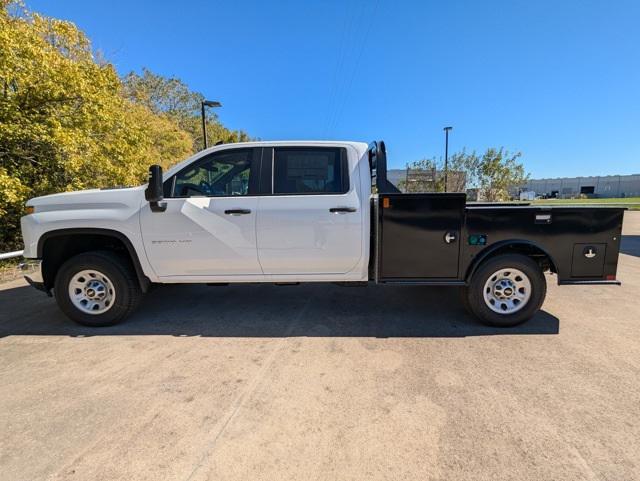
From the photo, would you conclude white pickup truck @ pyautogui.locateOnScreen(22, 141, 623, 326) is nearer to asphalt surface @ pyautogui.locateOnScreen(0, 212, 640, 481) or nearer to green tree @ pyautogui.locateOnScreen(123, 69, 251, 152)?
asphalt surface @ pyautogui.locateOnScreen(0, 212, 640, 481)

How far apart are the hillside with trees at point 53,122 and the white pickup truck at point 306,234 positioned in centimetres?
436

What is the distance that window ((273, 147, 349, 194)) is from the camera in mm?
3725

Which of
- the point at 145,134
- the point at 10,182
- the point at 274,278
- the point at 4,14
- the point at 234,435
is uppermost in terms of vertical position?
the point at 4,14

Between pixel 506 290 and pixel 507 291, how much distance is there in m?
0.02

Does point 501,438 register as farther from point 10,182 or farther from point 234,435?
point 10,182

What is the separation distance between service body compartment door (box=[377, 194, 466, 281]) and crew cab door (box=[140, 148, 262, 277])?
4.86 feet

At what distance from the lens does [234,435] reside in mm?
2207

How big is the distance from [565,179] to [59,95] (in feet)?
395

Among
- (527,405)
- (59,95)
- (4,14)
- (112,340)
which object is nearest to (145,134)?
(59,95)

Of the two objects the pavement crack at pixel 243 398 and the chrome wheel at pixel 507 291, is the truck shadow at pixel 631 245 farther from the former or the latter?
the pavement crack at pixel 243 398

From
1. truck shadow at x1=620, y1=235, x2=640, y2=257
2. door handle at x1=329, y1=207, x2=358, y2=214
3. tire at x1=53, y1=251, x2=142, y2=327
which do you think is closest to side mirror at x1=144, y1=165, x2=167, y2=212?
tire at x1=53, y1=251, x2=142, y2=327

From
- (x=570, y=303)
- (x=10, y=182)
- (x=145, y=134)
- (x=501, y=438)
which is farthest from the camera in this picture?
(x=145, y=134)

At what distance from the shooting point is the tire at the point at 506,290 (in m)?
3.69

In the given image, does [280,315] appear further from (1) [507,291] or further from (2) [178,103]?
(2) [178,103]
